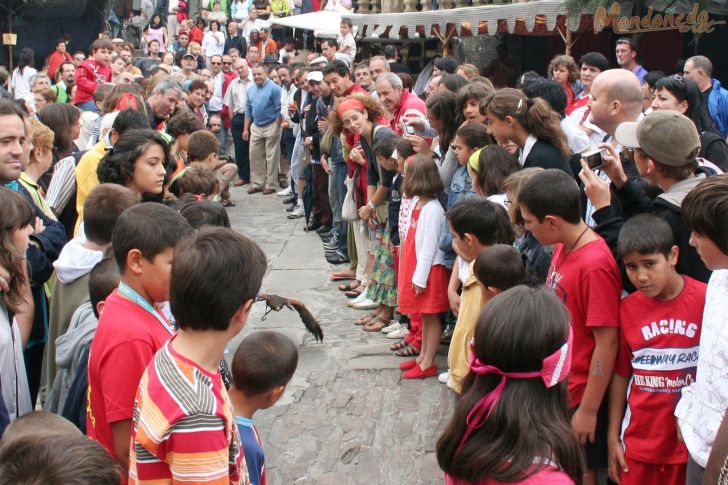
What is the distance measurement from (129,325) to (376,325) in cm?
441

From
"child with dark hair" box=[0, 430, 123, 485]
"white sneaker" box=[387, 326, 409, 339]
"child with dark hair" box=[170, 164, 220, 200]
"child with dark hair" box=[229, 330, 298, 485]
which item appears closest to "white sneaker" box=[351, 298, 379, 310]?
"white sneaker" box=[387, 326, 409, 339]

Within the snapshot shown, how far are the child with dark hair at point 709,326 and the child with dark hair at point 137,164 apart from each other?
298cm

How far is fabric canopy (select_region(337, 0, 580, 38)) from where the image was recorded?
32.9 feet

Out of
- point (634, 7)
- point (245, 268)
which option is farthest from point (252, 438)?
point (634, 7)

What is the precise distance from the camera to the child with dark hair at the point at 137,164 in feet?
14.9

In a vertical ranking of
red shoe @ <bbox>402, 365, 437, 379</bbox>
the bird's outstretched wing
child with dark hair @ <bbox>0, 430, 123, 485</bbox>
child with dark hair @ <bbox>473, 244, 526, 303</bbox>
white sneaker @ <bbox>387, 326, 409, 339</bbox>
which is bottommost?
white sneaker @ <bbox>387, 326, 409, 339</bbox>

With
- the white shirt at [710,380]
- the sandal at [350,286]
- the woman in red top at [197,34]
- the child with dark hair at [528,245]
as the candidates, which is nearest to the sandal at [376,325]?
the sandal at [350,286]

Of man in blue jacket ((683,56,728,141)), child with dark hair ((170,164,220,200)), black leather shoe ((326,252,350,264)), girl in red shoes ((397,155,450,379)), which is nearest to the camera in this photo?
child with dark hair ((170,164,220,200))

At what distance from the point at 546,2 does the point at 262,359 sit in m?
8.25

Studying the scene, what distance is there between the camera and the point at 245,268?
216 centimetres

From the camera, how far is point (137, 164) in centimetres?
454

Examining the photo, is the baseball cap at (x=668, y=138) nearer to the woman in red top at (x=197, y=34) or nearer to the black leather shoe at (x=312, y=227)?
the black leather shoe at (x=312, y=227)

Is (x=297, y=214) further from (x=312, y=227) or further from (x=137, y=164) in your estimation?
(x=137, y=164)

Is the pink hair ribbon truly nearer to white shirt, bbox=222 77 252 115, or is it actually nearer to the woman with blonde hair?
the woman with blonde hair
